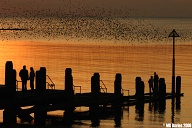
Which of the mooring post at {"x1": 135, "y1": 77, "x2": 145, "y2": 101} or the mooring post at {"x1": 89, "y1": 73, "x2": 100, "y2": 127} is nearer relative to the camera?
the mooring post at {"x1": 89, "y1": 73, "x2": 100, "y2": 127}

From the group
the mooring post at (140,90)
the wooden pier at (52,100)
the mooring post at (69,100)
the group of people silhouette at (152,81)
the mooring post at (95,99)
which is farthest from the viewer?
the group of people silhouette at (152,81)

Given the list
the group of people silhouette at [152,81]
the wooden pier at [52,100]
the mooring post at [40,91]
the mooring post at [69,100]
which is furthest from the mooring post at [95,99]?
the group of people silhouette at [152,81]

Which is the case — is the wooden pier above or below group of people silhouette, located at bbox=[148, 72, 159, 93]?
below

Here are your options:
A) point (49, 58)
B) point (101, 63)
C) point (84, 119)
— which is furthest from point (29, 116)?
point (49, 58)

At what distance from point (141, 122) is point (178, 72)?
2986cm

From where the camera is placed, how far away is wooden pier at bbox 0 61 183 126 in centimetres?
3222

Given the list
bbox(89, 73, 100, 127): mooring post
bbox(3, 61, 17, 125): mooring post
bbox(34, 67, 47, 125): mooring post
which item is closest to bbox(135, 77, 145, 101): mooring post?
bbox(89, 73, 100, 127): mooring post

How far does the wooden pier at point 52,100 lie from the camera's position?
3222 centimetres

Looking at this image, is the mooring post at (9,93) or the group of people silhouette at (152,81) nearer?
the mooring post at (9,93)

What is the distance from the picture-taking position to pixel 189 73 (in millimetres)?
63906

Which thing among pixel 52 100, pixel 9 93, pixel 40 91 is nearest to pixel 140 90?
pixel 52 100

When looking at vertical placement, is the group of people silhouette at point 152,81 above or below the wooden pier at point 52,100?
above

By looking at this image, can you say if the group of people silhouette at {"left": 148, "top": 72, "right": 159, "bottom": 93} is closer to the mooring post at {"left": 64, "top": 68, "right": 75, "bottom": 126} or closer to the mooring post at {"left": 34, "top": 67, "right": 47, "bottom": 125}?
the mooring post at {"left": 64, "top": 68, "right": 75, "bottom": 126}

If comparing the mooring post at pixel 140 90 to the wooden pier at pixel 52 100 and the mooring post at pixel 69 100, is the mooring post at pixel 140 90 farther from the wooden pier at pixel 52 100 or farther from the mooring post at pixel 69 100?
the mooring post at pixel 69 100
